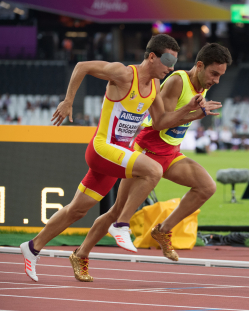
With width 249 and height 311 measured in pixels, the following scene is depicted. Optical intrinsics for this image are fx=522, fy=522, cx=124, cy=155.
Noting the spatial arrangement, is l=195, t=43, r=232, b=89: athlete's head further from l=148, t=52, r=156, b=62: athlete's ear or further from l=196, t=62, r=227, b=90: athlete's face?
l=148, t=52, r=156, b=62: athlete's ear

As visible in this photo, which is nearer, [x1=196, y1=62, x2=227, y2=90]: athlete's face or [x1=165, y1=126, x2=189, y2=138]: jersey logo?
[x1=196, y1=62, x2=227, y2=90]: athlete's face

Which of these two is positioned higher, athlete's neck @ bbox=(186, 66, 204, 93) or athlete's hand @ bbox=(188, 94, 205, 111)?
athlete's neck @ bbox=(186, 66, 204, 93)

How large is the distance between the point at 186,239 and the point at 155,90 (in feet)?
9.67

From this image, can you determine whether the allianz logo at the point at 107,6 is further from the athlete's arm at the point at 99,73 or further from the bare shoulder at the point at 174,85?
the athlete's arm at the point at 99,73

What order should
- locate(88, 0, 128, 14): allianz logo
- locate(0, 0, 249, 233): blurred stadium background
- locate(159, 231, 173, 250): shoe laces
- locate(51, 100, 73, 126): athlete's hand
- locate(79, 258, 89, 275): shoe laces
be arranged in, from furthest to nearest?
locate(88, 0, 128, 14): allianz logo
locate(0, 0, 249, 233): blurred stadium background
locate(159, 231, 173, 250): shoe laces
locate(79, 258, 89, 275): shoe laces
locate(51, 100, 73, 126): athlete's hand

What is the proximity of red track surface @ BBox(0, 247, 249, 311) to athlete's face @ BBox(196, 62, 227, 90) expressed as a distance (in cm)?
176

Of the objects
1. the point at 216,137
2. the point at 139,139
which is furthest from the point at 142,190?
the point at 216,137

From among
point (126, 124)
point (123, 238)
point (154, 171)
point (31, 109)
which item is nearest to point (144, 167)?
point (154, 171)

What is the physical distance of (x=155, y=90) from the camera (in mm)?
4316

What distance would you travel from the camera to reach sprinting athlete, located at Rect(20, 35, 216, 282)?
4.11 meters

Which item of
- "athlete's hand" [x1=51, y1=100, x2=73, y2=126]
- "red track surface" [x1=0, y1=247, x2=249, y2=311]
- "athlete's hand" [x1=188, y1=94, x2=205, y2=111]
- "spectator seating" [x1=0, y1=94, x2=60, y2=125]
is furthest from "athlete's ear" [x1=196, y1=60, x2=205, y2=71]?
"spectator seating" [x1=0, y1=94, x2=60, y2=125]

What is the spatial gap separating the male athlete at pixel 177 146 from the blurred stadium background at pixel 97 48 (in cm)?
2296

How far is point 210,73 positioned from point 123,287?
77.5 inches

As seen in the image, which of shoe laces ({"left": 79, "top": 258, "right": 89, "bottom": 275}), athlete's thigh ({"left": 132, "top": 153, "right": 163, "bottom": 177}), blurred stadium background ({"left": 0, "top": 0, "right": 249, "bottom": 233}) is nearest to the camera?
athlete's thigh ({"left": 132, "top": 153, "right": 163, "bottom": 177})
